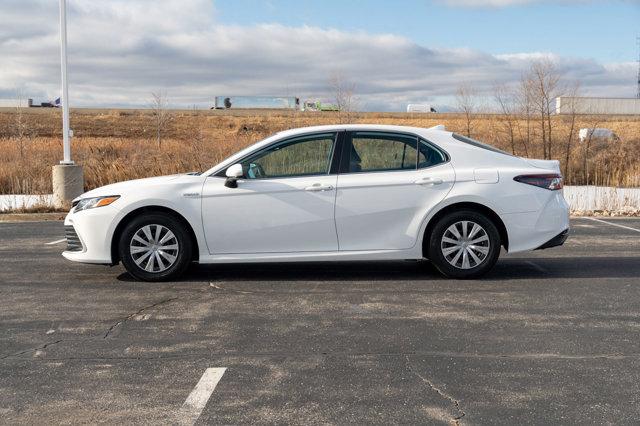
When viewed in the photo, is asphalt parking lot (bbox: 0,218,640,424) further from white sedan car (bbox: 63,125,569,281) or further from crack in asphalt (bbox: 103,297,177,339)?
white sedan car (bbox: 63,125,569,281)

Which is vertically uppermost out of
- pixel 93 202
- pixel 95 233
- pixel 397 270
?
pixel 93 202

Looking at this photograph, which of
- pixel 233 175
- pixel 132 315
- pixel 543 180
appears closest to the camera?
pixel 132 315

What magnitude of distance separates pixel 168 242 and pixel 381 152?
245 cm

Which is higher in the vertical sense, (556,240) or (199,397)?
(556,240)

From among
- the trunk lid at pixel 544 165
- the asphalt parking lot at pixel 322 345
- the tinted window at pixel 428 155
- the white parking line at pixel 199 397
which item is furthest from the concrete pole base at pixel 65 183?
the white parking line at pixel 199 397

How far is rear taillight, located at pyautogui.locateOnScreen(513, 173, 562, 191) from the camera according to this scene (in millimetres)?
7586

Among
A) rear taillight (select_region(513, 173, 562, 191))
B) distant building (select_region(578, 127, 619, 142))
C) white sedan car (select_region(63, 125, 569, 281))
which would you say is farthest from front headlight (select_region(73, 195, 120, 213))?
distant building (select_region(578, 127, 619, 142))

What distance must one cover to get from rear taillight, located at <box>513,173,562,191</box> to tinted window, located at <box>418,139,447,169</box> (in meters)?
0.80

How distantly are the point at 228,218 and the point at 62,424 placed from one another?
3698 mm

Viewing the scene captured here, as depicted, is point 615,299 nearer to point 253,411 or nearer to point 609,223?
point 253,411

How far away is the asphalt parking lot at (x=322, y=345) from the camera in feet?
13.5

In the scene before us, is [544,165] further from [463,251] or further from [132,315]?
[132,315]

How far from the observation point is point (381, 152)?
7.82 meters

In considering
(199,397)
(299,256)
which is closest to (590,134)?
(299,256)
